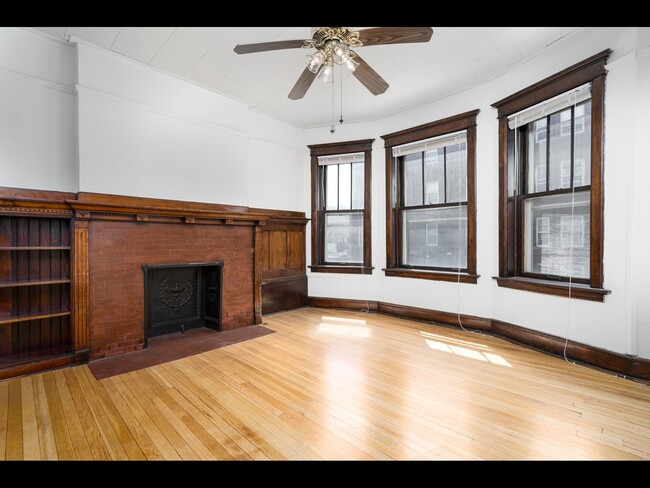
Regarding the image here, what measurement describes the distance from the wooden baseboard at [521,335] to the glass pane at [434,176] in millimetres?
1590

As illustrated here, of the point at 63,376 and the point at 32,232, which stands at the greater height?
the point at 32,232

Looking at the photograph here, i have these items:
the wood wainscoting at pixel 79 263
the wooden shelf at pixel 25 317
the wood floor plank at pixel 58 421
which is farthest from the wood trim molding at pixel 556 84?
the wooden shelf at pixel 25 317

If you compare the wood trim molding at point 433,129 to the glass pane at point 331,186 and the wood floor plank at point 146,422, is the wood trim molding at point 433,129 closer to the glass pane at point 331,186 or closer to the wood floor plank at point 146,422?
the glass pane at point 331,186

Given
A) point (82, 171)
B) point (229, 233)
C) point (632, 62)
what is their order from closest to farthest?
point (632, 62), point (82, 171), point (229, 233)

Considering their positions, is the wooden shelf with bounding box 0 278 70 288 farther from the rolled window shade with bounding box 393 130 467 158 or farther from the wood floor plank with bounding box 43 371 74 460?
the rolled window shade with bounding box 393 130 467 158

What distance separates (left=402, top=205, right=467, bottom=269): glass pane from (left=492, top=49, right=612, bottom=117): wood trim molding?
125 cm

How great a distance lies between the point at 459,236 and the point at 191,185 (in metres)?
3.50

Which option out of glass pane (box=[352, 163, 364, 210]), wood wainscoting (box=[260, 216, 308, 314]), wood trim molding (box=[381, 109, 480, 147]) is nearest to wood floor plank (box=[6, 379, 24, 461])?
wood wainscoting (box=[260, 216, 308, 314])

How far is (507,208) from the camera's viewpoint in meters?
3.60

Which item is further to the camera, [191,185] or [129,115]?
[191,185]

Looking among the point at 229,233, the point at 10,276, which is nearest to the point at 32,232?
the point at 10,276

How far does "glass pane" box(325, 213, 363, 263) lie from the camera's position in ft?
16.9

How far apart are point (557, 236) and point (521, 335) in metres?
1.13
